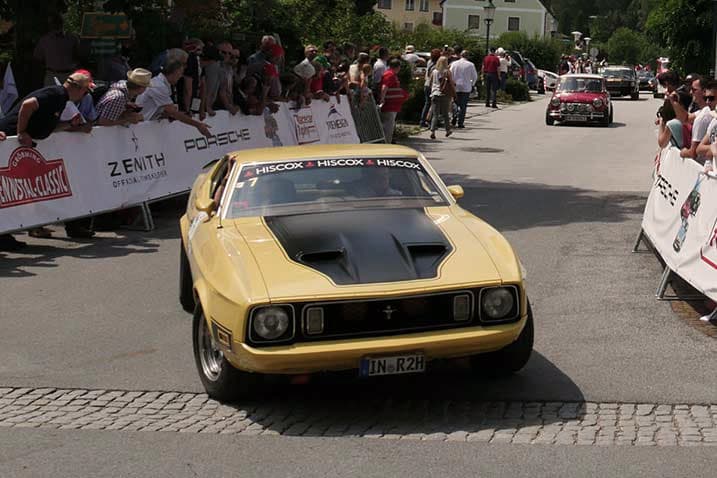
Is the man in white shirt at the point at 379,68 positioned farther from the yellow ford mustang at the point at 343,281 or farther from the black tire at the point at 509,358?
the black tire at the point at 509,358

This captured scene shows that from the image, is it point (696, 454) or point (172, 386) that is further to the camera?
point (172, 386)

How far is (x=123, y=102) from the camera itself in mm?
13805

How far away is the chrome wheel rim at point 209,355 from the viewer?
7.22 metres

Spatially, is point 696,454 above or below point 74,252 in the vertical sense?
above

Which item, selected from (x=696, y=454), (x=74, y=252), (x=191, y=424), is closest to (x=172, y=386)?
(x=191, y=424)

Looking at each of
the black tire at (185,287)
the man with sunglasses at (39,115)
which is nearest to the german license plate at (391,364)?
the black tire at (185,287)

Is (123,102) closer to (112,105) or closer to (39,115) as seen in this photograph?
(112,105)

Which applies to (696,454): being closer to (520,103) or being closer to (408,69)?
(408,69)

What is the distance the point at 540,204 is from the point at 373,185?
27.8 feet

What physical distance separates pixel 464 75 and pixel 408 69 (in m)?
1.48

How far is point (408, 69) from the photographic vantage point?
3175 centimetres

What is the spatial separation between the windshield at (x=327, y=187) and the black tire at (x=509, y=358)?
1243 millimetres

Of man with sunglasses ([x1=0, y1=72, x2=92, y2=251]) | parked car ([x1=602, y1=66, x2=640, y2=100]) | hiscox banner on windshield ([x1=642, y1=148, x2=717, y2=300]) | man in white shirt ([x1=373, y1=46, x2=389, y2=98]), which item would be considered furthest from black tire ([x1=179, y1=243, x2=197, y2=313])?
parked car ([x1=602, y1=66, x2=640, y2=100])

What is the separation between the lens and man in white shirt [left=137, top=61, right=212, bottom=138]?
1465 centimetres
